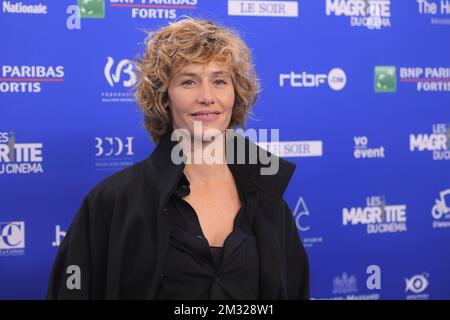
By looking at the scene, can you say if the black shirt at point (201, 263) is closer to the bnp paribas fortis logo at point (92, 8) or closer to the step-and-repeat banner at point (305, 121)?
the step-and-repeat banner at point (305, 121)

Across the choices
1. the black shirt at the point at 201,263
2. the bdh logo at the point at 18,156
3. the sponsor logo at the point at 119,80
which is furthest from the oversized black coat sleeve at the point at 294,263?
the bdh logo at the point at 18,156

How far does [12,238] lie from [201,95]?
112 cm

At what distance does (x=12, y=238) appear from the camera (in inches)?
85.4

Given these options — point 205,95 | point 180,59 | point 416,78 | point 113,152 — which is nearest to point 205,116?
point 205,95

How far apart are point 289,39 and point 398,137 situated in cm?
69

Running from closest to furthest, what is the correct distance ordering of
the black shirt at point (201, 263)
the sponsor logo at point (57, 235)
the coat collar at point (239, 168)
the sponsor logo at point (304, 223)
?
the black shirt at point (201, 263), the coat collar at point (239, 168), the sponsor logo at point (57, 235), the sponsor logo at point (304, 223)

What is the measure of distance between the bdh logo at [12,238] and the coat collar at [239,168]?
0.90 m

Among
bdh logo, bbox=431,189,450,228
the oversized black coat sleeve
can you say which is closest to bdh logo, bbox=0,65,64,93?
the oversized black coat sleeve

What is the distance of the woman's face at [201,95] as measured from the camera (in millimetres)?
1493

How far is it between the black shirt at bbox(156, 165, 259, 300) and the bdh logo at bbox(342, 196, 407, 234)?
46.9 inches

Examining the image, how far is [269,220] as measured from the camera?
1525 millimetres

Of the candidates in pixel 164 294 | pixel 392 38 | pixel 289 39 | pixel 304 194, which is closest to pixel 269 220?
pixel 164 294

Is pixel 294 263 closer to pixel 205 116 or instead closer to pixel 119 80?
pixel 205 116
